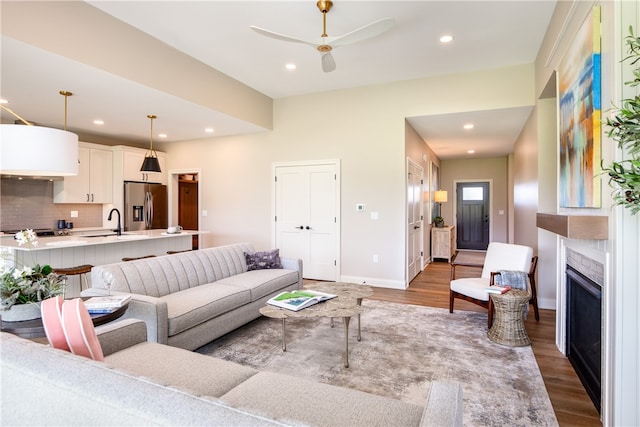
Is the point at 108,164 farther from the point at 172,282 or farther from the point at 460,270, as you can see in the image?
the point at 460,270

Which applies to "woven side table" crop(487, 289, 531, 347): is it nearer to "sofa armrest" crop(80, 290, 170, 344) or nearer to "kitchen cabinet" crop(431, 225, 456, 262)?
"sofa armrest" crop(80, 290, 170, 344)

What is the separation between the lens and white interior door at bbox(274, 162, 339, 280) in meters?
5.64

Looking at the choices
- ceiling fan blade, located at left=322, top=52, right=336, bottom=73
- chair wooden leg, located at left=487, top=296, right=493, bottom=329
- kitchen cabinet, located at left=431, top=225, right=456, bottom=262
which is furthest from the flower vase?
kitchen cabinet, located at left=431, top=225, right=456, bottom=262

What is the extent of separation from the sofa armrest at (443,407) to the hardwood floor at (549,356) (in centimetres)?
140

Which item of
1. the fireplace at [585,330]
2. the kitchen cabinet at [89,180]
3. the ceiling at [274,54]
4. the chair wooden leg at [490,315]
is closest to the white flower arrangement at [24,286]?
the ceiling at [274,54]

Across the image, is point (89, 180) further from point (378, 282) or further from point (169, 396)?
point (169, 396)

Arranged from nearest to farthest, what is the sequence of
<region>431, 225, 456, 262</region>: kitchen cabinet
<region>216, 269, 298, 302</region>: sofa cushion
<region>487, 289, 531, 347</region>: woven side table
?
<region>487, 289, 531, 347</region>: woven side table
<region>216, 269, 298, 302</region>: sofa cushion
<region>431, 225, 456, 262</region>: kitchen cabinet

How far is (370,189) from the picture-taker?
17.5ft

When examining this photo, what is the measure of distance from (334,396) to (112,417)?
35.0 inches

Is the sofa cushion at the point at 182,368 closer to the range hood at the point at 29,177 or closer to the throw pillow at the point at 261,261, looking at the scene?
the throw pillow at the point at 261,261

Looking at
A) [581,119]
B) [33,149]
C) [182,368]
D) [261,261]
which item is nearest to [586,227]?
[581,119]

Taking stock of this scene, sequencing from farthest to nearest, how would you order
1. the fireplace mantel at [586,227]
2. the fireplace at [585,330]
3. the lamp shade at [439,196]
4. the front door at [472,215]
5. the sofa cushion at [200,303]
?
the front door at [472,215], the lamp shade at [439,196], the sofa cushion at [200,303], the fireplace at [585,330], the fireplace mantel at [586,227]

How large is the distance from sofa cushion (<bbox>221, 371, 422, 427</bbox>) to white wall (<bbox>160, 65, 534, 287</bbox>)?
12.8 ft

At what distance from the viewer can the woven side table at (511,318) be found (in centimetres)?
304
